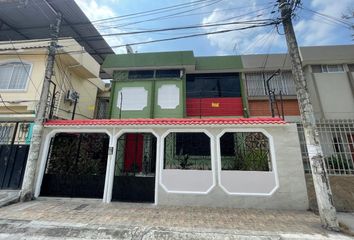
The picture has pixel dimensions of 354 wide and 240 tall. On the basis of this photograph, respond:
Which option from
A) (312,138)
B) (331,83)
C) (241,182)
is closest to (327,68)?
(331,83)

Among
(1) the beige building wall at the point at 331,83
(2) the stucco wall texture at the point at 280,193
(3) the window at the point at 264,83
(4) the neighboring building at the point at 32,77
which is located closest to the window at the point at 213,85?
Result: (3) the window at the point at 264,83

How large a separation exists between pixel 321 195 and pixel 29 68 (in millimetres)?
13339

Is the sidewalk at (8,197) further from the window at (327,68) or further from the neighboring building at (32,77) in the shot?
the window at (327,68)

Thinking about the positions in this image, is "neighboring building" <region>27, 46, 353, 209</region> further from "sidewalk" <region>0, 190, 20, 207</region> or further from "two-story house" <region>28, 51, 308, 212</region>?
"sidewalk" <region>0, 190, 20, 207</region>

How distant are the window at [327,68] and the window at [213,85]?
4.42 metres

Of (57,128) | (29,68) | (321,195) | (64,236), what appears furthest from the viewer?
(29,68)

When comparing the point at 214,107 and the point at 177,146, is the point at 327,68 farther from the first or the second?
the point at 177,146

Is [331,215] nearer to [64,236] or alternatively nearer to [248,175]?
[248,175]

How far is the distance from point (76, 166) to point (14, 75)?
657 centimetres

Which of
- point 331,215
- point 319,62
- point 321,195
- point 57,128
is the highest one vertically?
point 319,62

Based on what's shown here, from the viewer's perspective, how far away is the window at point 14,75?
31.6 feet

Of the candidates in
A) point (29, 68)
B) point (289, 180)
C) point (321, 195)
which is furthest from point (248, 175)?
point (29, 68)

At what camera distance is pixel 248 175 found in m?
6.30

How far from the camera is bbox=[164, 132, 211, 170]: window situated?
878cm
